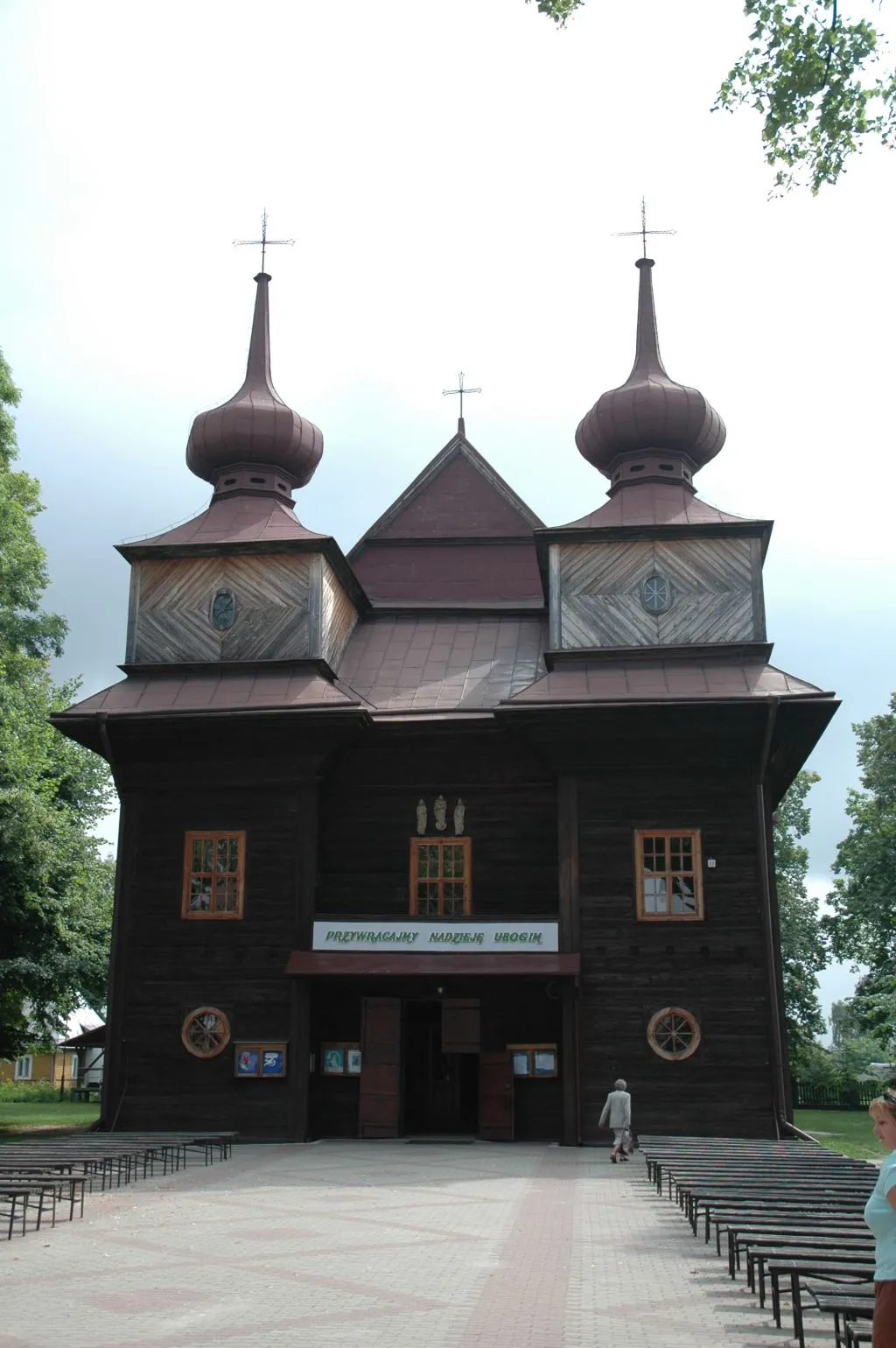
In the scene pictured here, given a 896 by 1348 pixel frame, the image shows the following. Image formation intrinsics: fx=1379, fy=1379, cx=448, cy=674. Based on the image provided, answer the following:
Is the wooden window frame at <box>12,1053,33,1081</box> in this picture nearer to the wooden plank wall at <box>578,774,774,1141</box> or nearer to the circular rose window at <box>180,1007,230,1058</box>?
the circular rose window at <box>180,1007,230,1058</box>

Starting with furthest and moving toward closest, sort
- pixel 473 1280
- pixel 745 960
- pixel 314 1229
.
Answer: pixel 745 960 < pixel 314 1229 < pixel 473 1280

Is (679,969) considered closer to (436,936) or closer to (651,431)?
(436,936)

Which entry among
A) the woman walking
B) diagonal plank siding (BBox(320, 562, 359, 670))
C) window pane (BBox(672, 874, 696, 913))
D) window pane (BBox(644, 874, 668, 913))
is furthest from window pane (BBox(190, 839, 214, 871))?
the woman walking

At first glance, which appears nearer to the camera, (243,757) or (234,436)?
(243,757)

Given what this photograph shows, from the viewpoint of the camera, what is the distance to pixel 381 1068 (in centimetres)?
2166

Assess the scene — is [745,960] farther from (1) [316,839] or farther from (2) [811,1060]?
(2) [811,1060]

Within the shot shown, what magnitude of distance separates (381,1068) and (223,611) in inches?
320

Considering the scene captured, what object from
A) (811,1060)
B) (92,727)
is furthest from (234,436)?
(811,1060)

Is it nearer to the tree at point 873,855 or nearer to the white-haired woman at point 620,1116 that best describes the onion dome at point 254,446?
the white-haired woman at point 620,1116

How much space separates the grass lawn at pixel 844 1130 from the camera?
22281 mm

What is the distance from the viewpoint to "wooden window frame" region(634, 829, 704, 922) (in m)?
21.1

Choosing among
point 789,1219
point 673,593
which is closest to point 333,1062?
point 673,593

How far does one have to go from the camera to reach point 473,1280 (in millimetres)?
9477

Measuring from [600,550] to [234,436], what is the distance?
735cm
